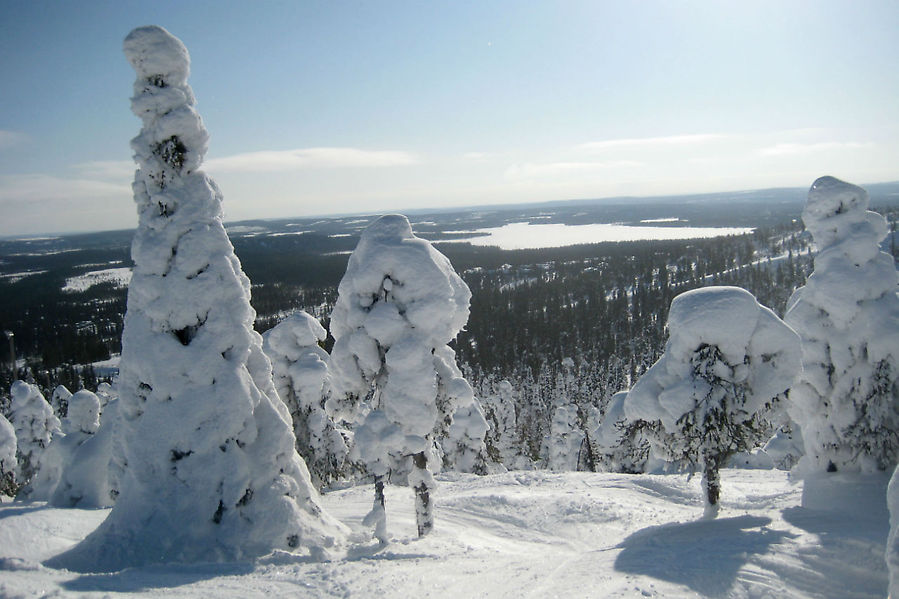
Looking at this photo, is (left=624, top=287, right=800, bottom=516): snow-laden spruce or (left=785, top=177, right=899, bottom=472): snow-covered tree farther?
(left=785, top=177, right=899, bottom=472): snow-covered tree

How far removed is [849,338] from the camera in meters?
14.4

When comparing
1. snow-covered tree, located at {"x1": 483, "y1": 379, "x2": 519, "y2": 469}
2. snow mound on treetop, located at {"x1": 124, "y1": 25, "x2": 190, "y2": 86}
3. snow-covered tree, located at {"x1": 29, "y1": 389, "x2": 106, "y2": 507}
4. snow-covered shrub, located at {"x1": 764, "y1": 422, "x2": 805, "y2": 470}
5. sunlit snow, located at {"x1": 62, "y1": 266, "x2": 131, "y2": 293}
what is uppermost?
snow mound on treetop, located at {"x1": 124, "y1": 25, "x2": 190, "y2": 86}

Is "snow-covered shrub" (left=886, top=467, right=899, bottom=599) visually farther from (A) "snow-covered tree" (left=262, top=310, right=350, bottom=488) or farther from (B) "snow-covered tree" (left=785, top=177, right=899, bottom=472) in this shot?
(A) "snow-covered tree" (left=262, top=310, right=350, bottom=488)

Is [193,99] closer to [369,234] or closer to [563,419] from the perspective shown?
[369,234]

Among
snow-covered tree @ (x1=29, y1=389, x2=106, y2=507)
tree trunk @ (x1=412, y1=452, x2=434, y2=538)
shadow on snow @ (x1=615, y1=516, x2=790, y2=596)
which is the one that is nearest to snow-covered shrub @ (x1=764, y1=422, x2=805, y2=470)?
shadow on snow @ (x1=615, y1=516, x2=790, y2=596)

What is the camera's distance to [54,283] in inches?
6216

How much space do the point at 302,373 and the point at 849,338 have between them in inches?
747

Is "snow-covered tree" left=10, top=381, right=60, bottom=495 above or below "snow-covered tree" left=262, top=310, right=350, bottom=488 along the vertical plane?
below

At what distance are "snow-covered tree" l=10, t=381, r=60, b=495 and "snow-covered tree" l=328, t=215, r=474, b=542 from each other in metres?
28.2

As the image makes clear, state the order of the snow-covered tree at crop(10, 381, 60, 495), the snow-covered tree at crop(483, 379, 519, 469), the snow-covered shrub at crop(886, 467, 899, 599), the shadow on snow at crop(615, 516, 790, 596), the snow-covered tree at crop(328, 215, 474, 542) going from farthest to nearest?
the snow-covered tree at crop(483, 379, 519, 469) → the snow-covered tree at crop(10, 381, 60, 495) → the snow-covered tree at crop(328, 215, 474, 542) → the shadow on snow at crop(615, 516, 790, 596) → the snow-covered shrub at crop(886, 467, 899, 599)

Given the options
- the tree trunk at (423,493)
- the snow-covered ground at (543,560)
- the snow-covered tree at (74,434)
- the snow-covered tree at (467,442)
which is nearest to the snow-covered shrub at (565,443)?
the snow-covered tree at (467,442)

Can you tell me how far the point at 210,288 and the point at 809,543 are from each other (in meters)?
12.5

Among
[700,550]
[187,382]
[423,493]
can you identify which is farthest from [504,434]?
[187,382]

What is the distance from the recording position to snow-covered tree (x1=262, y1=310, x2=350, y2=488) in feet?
72.1
